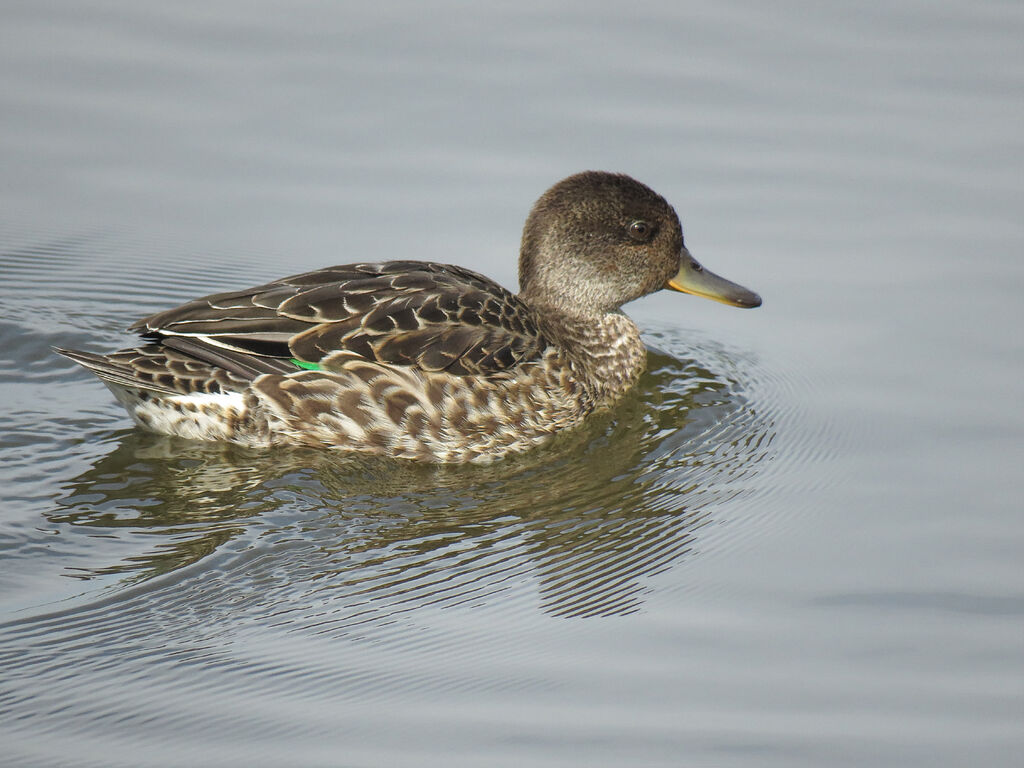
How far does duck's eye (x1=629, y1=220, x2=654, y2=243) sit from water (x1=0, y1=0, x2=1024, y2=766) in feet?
2.78

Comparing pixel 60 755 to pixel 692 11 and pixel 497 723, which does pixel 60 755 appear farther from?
pixel 692 11

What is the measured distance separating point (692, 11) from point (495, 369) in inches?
207

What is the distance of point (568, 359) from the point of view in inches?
320

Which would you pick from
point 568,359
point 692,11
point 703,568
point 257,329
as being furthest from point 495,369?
point 692,11

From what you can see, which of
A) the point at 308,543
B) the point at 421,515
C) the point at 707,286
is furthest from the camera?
the point at 707,286

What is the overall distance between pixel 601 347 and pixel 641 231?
0.73 metres

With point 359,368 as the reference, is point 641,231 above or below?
above

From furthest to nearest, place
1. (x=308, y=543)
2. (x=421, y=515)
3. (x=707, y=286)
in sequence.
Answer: (x=707, y=286), (x=421, y=515), (x=308, y=543)

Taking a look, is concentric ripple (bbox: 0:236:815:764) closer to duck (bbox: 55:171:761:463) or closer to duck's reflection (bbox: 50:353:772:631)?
duck's reflection (bbox: 50:353:772:631)

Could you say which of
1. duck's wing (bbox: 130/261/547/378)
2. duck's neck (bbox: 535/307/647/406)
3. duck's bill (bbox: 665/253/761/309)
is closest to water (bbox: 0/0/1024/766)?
duck's neck (bbox: 535/307/647/406)

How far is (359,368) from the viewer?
24.4 ft

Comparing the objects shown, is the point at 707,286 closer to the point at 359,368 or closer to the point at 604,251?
the point at 604,251

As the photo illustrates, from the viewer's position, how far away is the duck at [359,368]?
7340 millimetres

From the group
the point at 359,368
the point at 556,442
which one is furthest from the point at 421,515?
the point at 556,442
